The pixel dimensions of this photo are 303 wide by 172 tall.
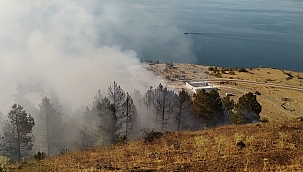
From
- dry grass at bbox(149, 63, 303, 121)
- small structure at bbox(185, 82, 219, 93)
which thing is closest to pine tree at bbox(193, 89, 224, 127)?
dry grass at bbox(149, 63, 303, 121)

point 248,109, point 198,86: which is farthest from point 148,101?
point 198,86

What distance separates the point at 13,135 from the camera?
27.8 meters

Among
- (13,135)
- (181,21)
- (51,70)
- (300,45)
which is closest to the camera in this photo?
(13,135)

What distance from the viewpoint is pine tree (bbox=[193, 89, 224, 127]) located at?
3072 centimetres

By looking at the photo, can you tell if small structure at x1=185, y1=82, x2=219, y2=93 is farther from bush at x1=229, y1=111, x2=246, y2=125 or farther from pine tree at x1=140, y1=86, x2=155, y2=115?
A: bush at x1=229, y1=111, x2=246, y2=125

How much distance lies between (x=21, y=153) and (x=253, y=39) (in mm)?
93542

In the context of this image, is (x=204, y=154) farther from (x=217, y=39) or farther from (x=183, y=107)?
(x=217, y=39)

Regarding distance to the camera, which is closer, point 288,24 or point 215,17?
point 288,24

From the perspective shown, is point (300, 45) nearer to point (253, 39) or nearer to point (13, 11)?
point (253, 39)


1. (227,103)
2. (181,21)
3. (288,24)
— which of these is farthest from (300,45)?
(227,103)

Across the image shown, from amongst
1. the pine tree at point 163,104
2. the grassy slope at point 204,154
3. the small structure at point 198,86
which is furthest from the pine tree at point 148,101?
the grassy slope at point 204,154

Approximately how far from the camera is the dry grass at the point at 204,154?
12.5 metres

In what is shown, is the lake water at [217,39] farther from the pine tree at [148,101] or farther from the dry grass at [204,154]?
the dry grass at [204,154]

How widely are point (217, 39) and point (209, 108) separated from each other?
81241 mm
